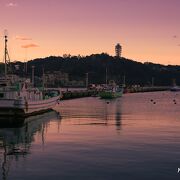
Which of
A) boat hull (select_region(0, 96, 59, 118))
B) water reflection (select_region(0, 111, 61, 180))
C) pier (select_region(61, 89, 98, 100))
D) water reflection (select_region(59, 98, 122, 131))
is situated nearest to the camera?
water reflection (select_region(0, 111, 61, 180))

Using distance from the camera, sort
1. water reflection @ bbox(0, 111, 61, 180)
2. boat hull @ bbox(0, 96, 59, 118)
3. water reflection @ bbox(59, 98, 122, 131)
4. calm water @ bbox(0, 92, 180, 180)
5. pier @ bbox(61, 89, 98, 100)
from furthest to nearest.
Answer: pier @ bbox(61, 89, 98, 100)
boat hull @ bbox(0, 96, 59, 118)
water reflection @ bbox(59, 98, 122, 131)
water reflection @ bbox(0, 111, 61, 180)
calm water @ bbox(0, 92, 180, 180)

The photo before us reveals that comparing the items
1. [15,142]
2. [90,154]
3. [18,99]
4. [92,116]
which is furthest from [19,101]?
[90,154]

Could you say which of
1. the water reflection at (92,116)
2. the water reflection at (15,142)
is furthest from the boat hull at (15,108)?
the water reflection at (15,142)

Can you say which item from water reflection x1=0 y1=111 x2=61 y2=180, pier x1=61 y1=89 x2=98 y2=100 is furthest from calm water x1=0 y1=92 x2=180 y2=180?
pier x1=61 y1=89 x2=98 y2=100

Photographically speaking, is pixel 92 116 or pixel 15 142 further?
pixel 92 116

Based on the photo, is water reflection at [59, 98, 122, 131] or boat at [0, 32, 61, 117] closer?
water reflection at [59, 98, 122, 131]

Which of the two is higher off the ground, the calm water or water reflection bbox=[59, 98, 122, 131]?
water reflection bbox=[59, 98, 122, 131]

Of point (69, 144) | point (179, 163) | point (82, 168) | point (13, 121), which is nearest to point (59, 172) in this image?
point (82, 168)

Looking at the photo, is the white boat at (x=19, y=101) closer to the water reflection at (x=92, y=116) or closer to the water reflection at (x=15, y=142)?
the water reflection at (x=92, y=116)

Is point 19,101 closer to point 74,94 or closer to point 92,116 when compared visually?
point 92,116

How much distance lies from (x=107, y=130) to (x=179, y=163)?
17.4 metres

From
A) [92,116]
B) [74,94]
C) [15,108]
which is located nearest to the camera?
[15,108]

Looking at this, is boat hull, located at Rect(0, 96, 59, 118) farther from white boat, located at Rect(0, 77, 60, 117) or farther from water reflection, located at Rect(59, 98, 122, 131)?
water reflection, located at Rect(59, 98, 122, 131)

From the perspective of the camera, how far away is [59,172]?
74.1 feet
